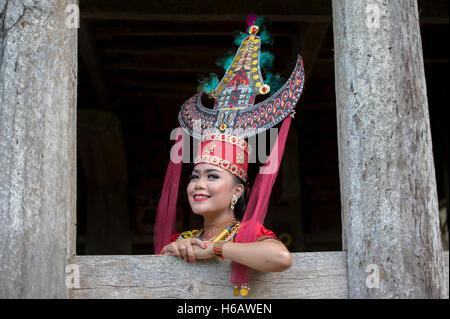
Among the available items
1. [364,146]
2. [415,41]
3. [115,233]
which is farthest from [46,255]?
[115,233]

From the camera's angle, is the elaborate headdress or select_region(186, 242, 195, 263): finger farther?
the elaborate headdress

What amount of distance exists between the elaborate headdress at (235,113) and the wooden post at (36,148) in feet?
2.19

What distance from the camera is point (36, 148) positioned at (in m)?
2.60

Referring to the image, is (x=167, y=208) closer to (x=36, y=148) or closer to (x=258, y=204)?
(x=258, y=204)

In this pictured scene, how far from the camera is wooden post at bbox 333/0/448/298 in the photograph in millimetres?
2566

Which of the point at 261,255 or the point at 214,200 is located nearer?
the point at 261,255

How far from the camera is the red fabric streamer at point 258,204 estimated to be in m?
2.64

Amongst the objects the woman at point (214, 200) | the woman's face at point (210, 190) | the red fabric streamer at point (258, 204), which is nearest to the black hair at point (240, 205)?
the woman at point (214, 200)

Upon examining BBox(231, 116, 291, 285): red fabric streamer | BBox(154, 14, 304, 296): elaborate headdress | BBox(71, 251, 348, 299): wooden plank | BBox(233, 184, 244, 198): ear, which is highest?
BBox(154, 14, 304, 296): elaborate headdress

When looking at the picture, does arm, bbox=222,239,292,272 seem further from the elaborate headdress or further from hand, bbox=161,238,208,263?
the elaborate headdress

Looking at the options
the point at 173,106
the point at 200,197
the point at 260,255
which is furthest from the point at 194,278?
the point at 173,106

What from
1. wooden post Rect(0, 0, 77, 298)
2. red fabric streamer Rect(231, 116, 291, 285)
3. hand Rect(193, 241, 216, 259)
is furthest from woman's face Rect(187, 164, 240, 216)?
wooden post Rect(0, 0, 77, 298)

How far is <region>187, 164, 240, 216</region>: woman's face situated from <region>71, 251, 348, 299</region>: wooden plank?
563mm

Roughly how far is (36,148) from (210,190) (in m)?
0.93
